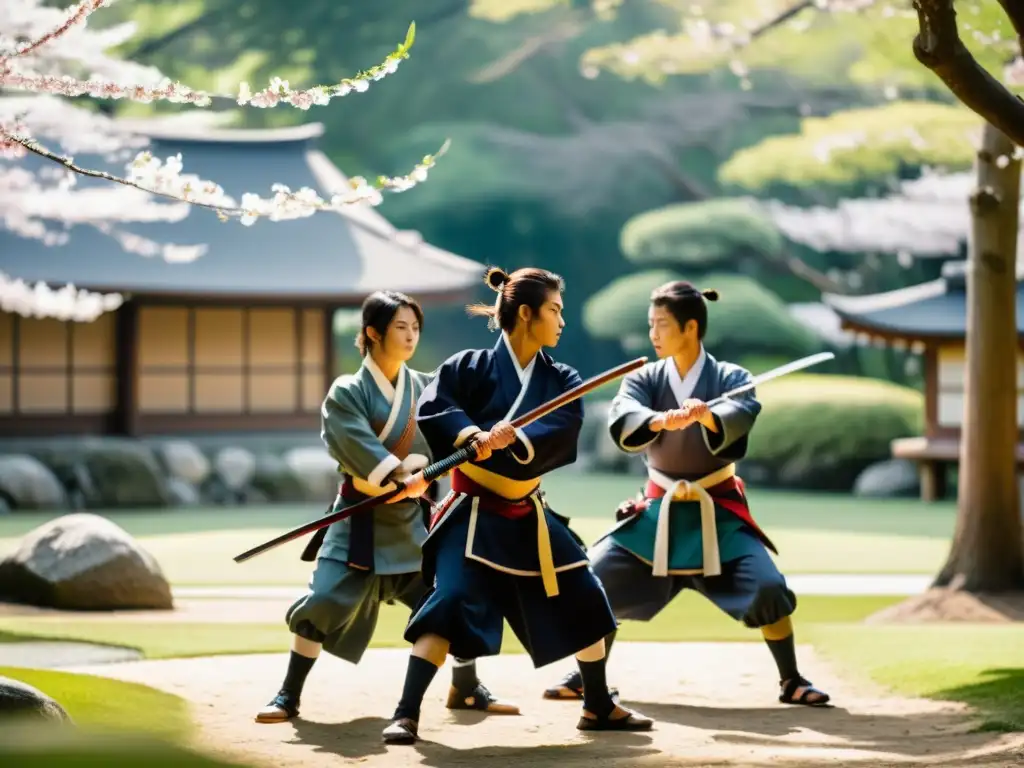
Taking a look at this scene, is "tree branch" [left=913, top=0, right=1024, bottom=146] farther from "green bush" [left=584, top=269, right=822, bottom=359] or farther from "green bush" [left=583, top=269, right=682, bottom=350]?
"green bush" [left=583, top=269, right=682, bottom=350]

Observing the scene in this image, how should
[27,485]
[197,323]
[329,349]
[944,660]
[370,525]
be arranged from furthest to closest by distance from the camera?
[329,349] < [197,323] < [27,485] < [944,660] < [370,525]

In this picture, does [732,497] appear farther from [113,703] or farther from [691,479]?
[113,703]

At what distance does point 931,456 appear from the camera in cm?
2006

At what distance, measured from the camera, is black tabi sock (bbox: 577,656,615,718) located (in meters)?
5.82

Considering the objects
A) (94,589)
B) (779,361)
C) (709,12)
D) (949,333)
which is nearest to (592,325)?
(779,361)

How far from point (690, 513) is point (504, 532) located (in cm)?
118

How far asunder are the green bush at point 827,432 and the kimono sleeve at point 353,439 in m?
16.9

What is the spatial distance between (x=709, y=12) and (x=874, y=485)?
11.4m

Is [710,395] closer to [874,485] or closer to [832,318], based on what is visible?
[874,485]

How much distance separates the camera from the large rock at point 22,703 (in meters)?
4.81

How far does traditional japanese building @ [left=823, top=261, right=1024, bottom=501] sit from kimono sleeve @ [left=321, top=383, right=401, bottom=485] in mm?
15022

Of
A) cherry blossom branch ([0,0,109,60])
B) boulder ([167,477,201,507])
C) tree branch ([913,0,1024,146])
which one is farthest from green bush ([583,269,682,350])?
cherry blossom branch ([0,0,109,60])

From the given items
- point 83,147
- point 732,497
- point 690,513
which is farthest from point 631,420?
point 83,147

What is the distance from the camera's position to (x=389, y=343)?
625 centimetres
